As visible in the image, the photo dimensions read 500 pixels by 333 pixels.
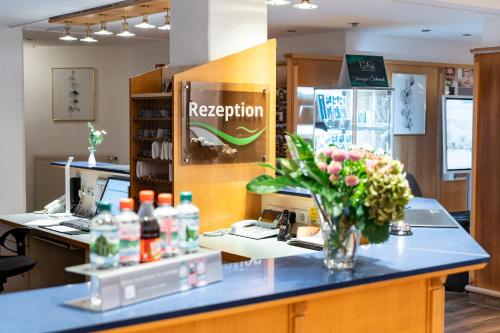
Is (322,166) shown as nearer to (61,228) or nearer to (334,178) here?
(334,178)

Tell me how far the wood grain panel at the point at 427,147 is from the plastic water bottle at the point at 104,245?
7.60m

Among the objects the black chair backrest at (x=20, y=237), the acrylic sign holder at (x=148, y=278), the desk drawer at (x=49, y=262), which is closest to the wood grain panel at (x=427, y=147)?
the desk drawer at (x=49, y=262)

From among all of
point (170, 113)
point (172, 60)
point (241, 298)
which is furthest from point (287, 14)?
point (241, 298)

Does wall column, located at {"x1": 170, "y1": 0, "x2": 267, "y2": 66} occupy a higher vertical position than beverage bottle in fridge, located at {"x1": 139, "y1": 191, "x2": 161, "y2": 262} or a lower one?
higher

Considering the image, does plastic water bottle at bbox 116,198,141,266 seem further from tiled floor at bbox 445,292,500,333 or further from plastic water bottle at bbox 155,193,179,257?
tiled floor at bbox 445,292,500,333

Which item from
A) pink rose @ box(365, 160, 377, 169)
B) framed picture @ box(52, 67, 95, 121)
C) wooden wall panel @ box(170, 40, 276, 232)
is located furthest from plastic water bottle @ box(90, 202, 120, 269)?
framed picture @ box(52, 67, 95, 121)

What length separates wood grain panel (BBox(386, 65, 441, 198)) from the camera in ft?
31.6

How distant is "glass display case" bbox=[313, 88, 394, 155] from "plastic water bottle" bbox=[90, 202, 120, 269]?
245 inches

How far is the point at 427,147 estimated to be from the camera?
9.90m

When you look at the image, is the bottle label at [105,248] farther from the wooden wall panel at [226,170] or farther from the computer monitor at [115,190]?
the computer monitor at [115,190]

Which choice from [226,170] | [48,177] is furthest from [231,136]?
[48,177]

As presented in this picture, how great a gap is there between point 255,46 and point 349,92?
3.58 metres

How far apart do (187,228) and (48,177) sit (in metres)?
8.39

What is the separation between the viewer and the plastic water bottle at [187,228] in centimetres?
250
